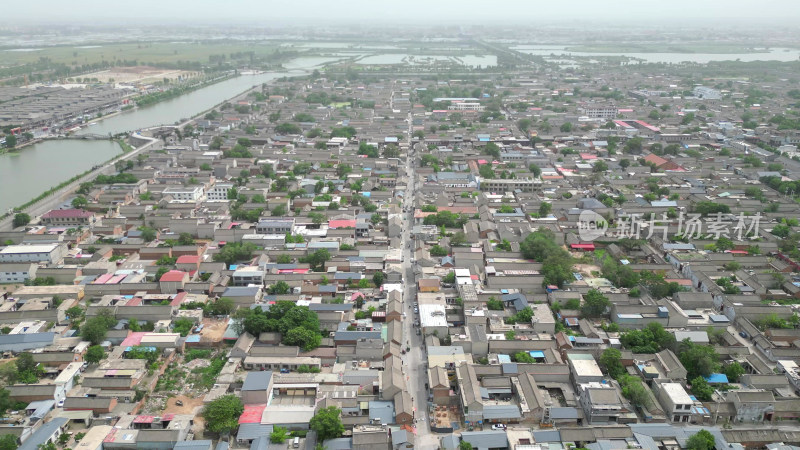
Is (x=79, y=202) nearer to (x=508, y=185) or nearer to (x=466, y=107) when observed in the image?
(x=508, y=185)

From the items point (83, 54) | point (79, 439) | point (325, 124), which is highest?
point (83, 54)

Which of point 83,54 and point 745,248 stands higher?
point 83,54

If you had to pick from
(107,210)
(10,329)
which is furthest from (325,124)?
(10,329)

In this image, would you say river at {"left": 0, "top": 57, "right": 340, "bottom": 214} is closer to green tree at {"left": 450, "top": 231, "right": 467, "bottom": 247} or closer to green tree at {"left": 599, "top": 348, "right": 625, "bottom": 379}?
green tree at {"left": 450, "top": 231, "right": 467, "bottom": 247}

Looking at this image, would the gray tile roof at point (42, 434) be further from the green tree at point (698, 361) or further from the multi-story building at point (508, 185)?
the multi-story building at point (508, 185)

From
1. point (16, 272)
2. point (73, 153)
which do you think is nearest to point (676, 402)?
point (16, 272)

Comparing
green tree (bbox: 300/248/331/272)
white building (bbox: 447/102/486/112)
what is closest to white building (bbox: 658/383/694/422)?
green tree (bbox: 300/248/331/272)

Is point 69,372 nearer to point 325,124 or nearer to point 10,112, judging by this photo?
point 325,124
